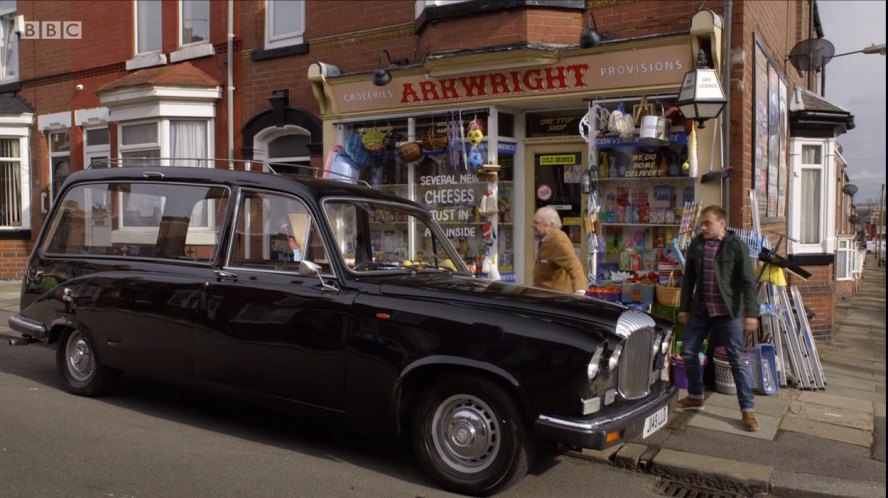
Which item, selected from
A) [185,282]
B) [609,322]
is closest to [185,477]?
[185,282]

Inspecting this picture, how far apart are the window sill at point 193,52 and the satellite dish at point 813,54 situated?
29.6 ft

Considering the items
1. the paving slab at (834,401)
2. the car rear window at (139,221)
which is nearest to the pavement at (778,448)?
the paving slab at (834,401)

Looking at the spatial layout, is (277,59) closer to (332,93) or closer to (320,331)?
(332,93)

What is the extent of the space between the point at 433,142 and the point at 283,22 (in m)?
3.84

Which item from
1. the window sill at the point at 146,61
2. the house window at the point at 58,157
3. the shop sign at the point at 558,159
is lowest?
the shop sign at the point at 558,159

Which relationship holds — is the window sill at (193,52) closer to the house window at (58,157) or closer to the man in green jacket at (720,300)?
the house window at (58,157)

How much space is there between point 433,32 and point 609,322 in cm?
627

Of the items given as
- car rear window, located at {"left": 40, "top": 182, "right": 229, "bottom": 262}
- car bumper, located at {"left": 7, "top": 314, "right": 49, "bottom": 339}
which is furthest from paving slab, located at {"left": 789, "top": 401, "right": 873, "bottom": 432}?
car bumper, located at {"left": 7, "top": 314, "right": 49, "bottom": 339}

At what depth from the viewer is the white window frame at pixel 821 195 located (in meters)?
10.9

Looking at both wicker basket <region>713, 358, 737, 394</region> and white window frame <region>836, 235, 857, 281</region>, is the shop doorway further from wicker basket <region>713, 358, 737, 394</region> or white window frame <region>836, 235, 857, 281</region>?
white window frame <region>836, 235, 857, 281</region>

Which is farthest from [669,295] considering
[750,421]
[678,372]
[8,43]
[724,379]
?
[8,43]

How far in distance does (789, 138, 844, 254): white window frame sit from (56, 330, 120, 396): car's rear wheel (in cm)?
904

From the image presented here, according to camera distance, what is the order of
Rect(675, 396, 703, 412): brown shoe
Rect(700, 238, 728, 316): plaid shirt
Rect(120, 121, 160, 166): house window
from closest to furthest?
Rect(700, 238, 728, 316): plaid shirt → Rect(675, 396, 703, 412): brown shoe → Rect(120, 121, 160, 166): house window

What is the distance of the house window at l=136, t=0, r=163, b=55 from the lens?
13.3 metres
